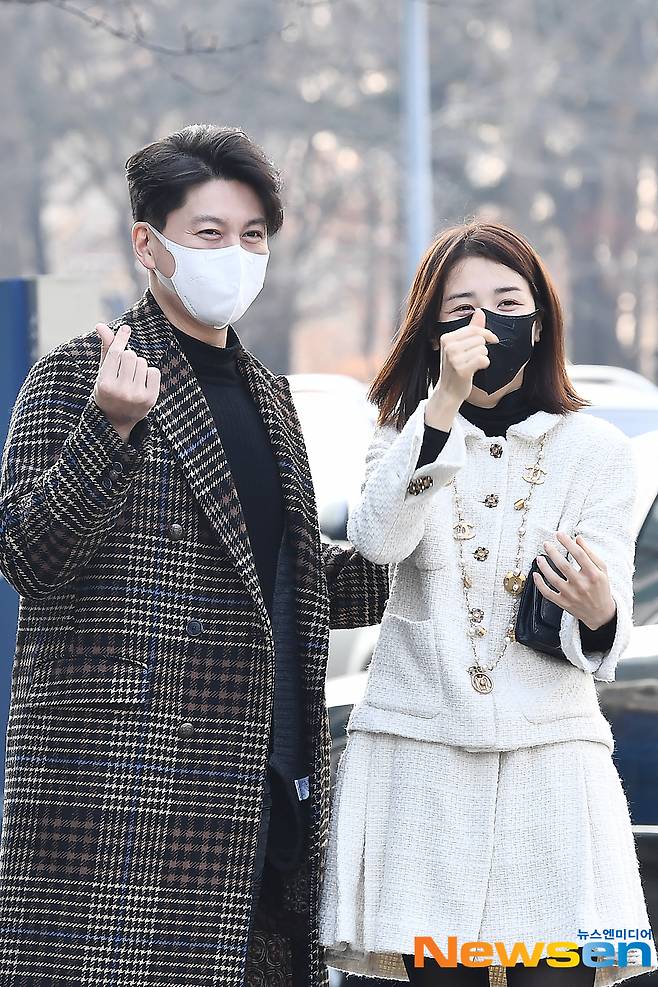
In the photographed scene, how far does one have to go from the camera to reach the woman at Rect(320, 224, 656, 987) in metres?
2.59

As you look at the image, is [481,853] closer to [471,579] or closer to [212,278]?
[471,579]

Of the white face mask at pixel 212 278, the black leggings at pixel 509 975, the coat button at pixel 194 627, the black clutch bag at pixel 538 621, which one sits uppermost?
the white face mask at pixel 212 278

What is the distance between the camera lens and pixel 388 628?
277 centimetres

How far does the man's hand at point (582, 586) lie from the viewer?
2.52 metres

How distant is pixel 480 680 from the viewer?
8.66ft

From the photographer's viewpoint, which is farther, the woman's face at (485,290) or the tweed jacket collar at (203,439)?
the woman's face at (485,290)

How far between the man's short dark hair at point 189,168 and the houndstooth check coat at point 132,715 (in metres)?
0.32

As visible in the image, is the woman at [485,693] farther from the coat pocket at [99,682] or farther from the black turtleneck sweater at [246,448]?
the coat pocket at [99,682]

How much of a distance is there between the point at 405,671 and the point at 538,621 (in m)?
0.26

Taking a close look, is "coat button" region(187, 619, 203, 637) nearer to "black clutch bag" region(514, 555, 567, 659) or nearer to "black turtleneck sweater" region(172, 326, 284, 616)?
"black turtleneck sweater" region(172, 326, 284, 616)

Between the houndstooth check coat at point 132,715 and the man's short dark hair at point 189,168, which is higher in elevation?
the man's short dark hair at point 189,168

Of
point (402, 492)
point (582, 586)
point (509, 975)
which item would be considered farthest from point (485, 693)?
point (509, 975)

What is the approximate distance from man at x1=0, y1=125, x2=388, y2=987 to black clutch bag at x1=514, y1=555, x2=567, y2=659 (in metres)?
0.39
